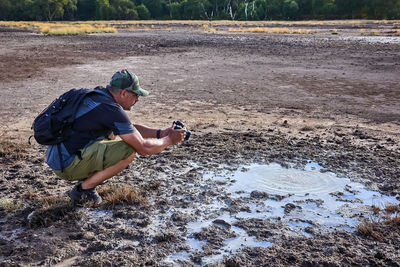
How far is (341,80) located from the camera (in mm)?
12664

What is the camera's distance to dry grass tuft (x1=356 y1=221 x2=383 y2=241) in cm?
385

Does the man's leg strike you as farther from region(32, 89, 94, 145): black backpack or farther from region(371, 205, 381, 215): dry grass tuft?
region(371, 205, 381, 215): dry grass tuft

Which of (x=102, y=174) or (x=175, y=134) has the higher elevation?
(x=175, y=134)

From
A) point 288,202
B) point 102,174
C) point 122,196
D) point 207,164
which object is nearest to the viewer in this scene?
point 102,174

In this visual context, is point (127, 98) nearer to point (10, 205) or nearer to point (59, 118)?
point (59, 118)

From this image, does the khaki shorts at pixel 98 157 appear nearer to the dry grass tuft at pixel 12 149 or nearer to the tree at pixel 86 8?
the dry grass tuft at pixel 12 149

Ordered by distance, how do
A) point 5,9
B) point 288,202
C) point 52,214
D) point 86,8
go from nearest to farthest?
point 52,214 < point 288,202 < point 5,9 < point 86,8

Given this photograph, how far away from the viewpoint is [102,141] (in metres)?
4.17

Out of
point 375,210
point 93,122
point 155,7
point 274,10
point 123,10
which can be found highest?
point 155,7

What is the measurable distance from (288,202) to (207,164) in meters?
1.47

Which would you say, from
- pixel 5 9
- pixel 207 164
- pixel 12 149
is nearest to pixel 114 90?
pixel 207 164

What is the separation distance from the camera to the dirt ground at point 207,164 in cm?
363

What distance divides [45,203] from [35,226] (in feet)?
1.45

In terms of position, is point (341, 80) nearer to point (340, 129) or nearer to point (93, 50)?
point (340, 129)
